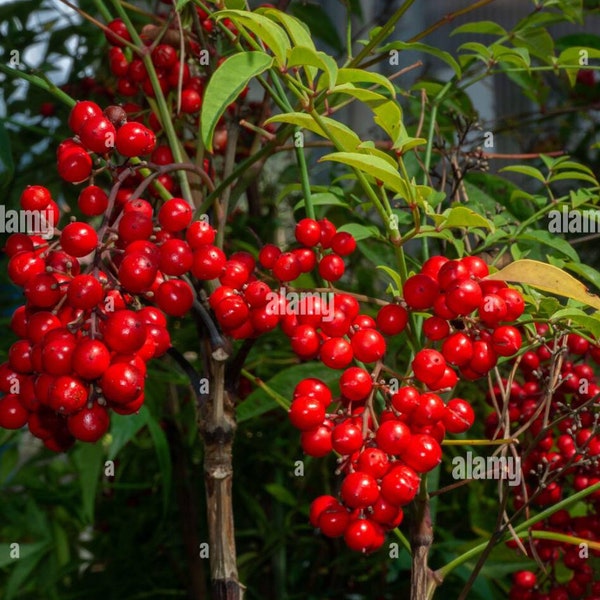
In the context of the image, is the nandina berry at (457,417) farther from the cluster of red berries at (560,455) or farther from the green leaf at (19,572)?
the green leaf at (19,572)

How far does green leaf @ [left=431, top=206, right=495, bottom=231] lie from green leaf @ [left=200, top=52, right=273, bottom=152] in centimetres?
10

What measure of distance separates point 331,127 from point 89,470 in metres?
0.45

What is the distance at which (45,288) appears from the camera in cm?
32

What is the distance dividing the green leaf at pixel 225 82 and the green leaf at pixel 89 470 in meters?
0.43

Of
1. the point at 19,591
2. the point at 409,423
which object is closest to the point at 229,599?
the point at 409,423

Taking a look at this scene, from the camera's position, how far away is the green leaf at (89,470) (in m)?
0.68

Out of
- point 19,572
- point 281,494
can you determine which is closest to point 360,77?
point 281,494

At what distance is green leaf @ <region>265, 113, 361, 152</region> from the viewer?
12.6 inches

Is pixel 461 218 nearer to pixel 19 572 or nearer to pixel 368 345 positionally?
pixel 368 345

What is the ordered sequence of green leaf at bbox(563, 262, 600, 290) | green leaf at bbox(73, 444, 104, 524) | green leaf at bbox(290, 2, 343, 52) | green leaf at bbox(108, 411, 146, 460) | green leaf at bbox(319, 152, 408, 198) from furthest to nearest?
1. green leaf at bbox(290, 2, 343, 52)
2. green leaf at bbox(73, 444, 104, 524)
3. green leaf at bbox(108, 411, 146, 460)
4. green leaf at bbox(563, 262, 600, 290)
5. green leaf at bbox(319, 152, 408, 198)

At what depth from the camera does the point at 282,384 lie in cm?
51

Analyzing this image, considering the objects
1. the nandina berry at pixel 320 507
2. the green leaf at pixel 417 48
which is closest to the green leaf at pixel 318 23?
the green leaf at pixel 417 48

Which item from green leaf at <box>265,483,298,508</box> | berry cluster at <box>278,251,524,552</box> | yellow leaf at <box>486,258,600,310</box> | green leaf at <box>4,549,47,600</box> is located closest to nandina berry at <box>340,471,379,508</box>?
berry cluster at <box>278,251,524,552</box>

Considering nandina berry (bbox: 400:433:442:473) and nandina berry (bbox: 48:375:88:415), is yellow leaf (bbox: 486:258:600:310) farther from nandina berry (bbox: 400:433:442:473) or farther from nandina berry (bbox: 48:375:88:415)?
nandina berry (bbox: 48:375:88:415)
